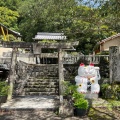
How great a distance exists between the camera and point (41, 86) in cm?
1152

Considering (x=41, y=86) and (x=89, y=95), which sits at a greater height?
(x=41, y=86)

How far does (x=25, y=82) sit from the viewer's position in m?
11.7

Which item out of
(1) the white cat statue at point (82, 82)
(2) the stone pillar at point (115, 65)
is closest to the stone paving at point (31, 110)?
(1) the white cat statue at point (82, 82)

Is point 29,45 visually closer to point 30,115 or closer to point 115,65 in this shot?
point 30,115

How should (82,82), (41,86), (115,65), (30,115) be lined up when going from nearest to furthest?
1. (30,115)
2. (82,82)
3. (115,65)
4. (41,86)

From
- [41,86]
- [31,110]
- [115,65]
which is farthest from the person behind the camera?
[41,86]

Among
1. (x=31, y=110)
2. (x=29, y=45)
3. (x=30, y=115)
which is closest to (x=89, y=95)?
(x=31, y=110)

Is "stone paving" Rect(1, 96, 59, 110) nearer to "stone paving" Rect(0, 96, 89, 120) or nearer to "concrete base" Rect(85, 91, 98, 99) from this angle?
"stone paving" Rect(0, 96, 89, 120)

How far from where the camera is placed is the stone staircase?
36.4ft

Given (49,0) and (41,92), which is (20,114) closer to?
(41,92)

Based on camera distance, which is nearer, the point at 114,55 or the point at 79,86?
the point at 79,86

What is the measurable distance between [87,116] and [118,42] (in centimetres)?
1974

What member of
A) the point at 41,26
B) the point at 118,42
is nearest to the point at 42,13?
the point at 118,42

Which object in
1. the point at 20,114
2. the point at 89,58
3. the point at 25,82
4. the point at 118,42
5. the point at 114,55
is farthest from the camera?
the point at 118,42
